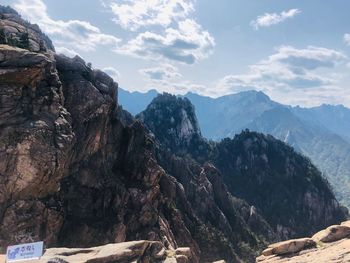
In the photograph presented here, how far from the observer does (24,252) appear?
122ft

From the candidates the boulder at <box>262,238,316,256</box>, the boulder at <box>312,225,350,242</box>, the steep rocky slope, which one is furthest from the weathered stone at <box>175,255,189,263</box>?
the boulder at <box>312,225,350,242</box>

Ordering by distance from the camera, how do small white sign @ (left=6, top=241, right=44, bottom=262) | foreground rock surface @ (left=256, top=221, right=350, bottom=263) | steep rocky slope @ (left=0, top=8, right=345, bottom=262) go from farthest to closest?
1. steep rocky slope @ (left=0, top=8, right=345, bottom=262)
2. small white sign @ (left=6, top=241, right=44, bottom=262)
3. foreground rock surface @ (left=256, top=221, right=350, bottom=263)

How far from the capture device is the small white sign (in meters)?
37.2

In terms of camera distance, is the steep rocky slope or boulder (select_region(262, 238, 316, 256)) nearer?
boulder (select_region(262, 238, 316, 256))

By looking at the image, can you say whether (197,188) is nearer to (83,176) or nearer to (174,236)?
(174,236)

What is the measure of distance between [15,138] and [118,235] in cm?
2906

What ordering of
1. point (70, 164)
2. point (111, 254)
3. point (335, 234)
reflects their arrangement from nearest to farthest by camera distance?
point (111, 254)
point (335, 234)
point (70, 164)

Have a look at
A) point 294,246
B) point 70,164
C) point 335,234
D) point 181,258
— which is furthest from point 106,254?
point 70,164

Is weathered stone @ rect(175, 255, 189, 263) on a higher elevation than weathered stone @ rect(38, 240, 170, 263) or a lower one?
lower

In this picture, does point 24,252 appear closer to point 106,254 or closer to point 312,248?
point 106,254

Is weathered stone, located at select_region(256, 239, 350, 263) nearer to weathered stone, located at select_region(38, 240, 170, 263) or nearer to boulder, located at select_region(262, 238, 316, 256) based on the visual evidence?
boulder, located at select_region(262, 238, 316, 256)

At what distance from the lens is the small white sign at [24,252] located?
3716cm

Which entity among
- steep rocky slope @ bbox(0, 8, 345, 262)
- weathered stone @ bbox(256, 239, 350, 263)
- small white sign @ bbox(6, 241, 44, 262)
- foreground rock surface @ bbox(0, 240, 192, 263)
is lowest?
weathered stone @ bbox(256, 239, 350, 263)

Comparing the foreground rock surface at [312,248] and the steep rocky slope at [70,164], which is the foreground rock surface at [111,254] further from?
the foreground rock surface at [312,248]
